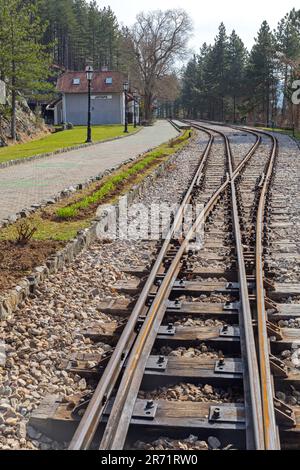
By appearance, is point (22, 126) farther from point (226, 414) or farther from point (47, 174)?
point (226, 414)

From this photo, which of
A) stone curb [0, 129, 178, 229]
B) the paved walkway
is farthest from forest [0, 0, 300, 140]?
stone curb [0, 129, 178, 229]

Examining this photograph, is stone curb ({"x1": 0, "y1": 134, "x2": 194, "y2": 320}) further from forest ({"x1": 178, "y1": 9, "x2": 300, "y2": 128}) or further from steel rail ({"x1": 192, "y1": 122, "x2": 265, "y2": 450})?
forest ({"x1": 178, "y1": 9, "x2": 300, "y2": 128})

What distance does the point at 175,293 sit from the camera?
666 cm

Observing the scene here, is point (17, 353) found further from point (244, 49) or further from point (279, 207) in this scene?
point (244, 49)

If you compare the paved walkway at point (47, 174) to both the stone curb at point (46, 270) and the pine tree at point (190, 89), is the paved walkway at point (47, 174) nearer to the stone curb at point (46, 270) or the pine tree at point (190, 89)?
the stone curb at point (46, 270)

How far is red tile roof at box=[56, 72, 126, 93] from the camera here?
75.2 metres

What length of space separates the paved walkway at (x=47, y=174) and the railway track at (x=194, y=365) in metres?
5.16

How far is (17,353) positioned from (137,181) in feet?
35.8

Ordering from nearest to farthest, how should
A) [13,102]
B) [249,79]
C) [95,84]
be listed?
[13,102]
[95,84]
[249,79]

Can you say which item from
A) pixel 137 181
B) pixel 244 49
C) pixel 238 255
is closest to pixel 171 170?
pixel 137 181

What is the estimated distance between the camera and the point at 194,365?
4.83 meters

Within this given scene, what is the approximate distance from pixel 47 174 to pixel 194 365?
1404 centimetres

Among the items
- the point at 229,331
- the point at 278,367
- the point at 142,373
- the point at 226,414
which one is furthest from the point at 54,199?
the point at 226,414

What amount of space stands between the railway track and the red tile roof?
227ft
